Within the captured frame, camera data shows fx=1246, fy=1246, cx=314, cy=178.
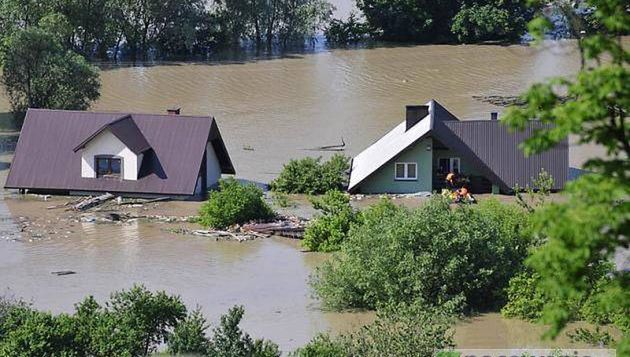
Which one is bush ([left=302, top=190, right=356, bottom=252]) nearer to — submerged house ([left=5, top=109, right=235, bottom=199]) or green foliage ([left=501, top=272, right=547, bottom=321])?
green foliage ([left=501, top=272, right=547, bottom=321])

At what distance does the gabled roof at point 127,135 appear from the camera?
117ft

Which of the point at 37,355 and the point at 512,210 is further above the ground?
the point at 512,210

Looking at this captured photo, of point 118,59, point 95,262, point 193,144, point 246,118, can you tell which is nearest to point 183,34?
point 118,59

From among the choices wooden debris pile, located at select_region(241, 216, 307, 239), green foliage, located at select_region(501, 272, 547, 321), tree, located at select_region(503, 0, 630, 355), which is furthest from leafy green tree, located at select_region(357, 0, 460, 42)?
tree, located at select_region(503, 0, 630, 355)

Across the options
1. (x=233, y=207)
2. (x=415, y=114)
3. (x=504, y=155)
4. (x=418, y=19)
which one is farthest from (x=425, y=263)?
(x=418, y=19)

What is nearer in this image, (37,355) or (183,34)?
(37,355)

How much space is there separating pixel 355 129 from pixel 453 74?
53.5ft

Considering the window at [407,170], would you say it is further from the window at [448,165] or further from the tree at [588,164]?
the tree at [588,164]

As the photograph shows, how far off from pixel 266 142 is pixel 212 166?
7.68 m

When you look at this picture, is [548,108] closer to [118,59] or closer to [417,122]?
[417,122]

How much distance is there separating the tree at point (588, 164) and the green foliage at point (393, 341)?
847 centimetres

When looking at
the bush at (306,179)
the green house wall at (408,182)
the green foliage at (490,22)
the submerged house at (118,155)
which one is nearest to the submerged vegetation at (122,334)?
the submerged house at (118,155)

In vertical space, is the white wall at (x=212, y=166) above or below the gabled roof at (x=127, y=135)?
below

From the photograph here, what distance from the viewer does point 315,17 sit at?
77.0 meters
